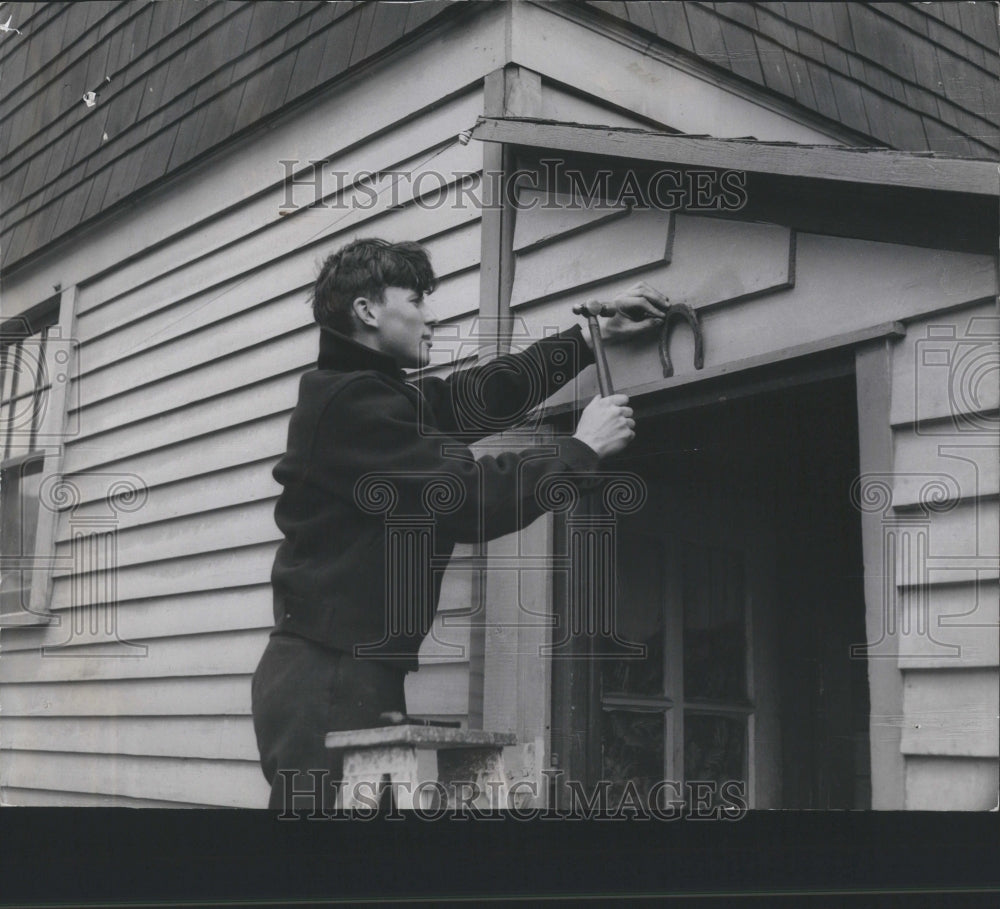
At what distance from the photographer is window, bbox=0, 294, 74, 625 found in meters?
4.03

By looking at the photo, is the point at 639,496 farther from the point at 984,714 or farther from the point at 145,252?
the point at 145,252

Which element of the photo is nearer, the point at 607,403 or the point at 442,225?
the point at 607,403

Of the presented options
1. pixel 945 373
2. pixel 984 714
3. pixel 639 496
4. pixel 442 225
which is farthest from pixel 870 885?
pixel 442 225

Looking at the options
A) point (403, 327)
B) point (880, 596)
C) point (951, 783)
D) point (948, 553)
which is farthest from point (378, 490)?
point (951, 783)

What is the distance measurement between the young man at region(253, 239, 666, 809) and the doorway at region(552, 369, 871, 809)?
0.30 metres

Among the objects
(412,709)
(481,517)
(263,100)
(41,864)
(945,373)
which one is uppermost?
(263,100)

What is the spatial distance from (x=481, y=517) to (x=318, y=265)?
3.35ft

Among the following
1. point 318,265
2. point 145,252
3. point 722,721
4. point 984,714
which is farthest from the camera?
point 145,252

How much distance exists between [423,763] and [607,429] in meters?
0.78

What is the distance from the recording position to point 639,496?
10.0 feet

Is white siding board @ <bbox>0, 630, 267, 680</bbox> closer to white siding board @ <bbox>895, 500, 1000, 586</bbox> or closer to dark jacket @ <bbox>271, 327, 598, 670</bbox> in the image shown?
dark jacket @ <bbox>271, 327, 598, 670</bbox>

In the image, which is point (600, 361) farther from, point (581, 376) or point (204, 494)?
point (204, 494)

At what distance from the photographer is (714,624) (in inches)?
143

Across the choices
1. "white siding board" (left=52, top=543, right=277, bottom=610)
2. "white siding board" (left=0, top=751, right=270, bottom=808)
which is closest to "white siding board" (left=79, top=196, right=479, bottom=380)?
"white siding board" (left=52, top=543, right=277, bottom=610)
